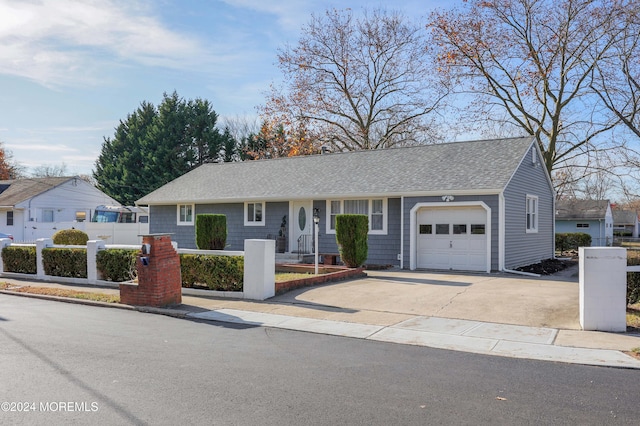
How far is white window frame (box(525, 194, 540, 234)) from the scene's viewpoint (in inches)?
795

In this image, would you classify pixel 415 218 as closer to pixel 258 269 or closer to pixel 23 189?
pixel 258 269

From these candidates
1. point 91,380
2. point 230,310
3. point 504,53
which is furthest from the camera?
point 504,53

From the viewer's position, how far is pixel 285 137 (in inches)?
1620

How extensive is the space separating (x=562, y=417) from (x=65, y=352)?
621 centimetres

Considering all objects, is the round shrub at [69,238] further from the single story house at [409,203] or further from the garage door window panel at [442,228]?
the garage door window panel at [442,228]

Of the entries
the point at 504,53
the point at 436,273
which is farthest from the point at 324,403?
the point at 504,53

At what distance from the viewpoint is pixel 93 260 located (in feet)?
50.3

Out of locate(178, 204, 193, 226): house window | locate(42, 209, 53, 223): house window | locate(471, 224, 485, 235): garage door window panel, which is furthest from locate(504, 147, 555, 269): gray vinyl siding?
locate(42, 209, 53, 223): house window

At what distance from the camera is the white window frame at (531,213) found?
795 inches

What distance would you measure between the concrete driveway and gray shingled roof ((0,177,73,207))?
99.5 ft

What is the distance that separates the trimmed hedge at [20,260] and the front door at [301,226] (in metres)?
9.62

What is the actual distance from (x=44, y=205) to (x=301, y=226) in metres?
24.3

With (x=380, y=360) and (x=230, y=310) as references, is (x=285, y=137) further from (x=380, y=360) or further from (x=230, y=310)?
(x=380, y=360)

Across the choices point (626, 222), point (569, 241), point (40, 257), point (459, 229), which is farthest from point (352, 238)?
point (626, 222)
